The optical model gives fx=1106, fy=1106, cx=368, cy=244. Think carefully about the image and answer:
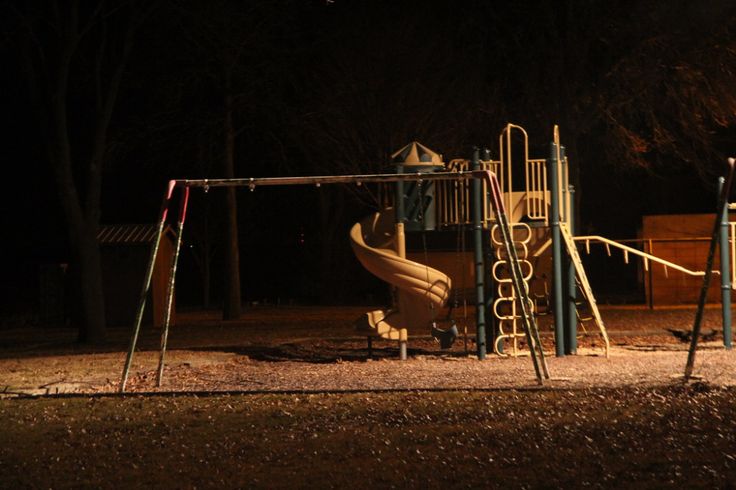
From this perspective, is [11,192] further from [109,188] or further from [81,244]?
[81,244]

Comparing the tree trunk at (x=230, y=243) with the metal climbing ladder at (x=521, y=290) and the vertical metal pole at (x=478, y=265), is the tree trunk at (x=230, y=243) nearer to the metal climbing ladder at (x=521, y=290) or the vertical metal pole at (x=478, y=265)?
the vertical metal pole at (x=478, y=265)

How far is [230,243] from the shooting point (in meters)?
29.2

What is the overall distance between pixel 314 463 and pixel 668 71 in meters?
22.4

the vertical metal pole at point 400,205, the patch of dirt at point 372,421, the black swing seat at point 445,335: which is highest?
the vertical metal pole at point 400,205

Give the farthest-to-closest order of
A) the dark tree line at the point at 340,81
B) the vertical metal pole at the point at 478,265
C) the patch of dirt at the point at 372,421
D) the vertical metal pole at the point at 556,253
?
the dark tree line at the point at 340,81
the vertical metal pole at the point at 478,265
the vertical metal pole at the point at 556,253
the patch of dirt at the point at 372,421

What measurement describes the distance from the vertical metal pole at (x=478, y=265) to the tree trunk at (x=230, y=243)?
13.0 meters

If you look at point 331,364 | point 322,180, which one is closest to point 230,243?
point 331,364

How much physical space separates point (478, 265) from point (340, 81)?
17.0m

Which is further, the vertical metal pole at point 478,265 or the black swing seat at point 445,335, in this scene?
the black swing seat at point 445,335

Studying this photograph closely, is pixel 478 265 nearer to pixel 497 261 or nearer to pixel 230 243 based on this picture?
pixel 497 261

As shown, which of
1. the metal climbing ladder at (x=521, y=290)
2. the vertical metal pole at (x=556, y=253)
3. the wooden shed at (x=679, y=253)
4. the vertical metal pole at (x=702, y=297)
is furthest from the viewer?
the wooden shed at (x=679, y=253)

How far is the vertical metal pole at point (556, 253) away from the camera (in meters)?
16.5

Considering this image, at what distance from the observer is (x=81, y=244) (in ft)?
71.6

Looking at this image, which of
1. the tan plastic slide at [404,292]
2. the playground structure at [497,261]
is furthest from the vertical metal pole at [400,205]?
the tan plastic slide at [404,292]
